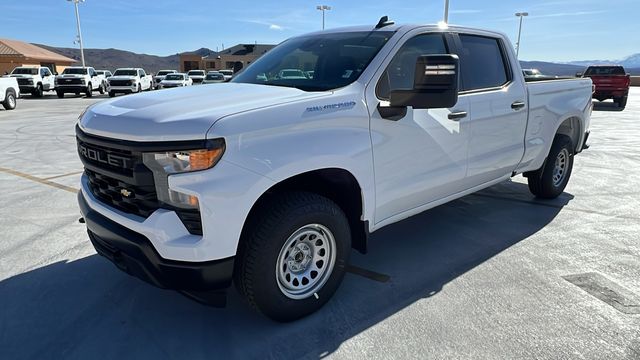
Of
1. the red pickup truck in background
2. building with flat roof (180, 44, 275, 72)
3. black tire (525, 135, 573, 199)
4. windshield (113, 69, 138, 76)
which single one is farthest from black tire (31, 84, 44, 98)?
building with flat roof (180, 44, 275, 72)

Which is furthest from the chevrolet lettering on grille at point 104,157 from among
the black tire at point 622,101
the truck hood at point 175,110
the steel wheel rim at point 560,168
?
the black tire at point 622,101

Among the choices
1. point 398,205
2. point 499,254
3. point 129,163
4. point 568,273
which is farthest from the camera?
point 499,254

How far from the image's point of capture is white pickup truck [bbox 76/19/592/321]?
245 cm

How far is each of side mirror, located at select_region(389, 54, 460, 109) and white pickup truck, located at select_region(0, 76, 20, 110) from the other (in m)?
19.0

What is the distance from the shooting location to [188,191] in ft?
7.81

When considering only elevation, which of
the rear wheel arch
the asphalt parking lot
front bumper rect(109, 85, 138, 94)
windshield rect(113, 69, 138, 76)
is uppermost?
windshield rect(113, 69, 138, 76)

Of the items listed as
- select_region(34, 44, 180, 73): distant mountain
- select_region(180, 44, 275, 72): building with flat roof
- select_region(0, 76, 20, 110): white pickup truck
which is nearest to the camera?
select_region(0, 76, 20, 110): white pickup truck

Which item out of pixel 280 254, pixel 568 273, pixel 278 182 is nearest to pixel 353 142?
A: pixel 278 182

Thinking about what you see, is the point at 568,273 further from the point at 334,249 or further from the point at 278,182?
the point at 278,182

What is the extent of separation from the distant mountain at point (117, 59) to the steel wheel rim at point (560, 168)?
5506 inches

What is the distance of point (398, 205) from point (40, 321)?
257cm

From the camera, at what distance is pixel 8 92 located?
58.2 ft

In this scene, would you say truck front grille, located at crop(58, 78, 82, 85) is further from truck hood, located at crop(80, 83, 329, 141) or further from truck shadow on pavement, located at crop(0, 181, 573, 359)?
truck hood, located at crop(80, 83, 329, 141)

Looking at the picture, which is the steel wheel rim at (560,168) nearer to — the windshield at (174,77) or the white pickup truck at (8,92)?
the white pickup truck at (8,92)
